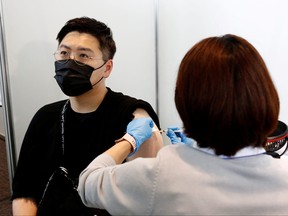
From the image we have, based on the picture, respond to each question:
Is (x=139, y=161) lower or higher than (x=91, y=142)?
higher

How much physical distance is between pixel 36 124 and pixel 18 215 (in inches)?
17.8

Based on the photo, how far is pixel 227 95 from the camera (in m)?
0.67

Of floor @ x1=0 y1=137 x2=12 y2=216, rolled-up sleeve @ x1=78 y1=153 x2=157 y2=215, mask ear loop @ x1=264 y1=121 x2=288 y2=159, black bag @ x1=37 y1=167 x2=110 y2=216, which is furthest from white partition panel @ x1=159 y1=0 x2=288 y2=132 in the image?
floor @ x1=0 y1=137 x2=12 y2=216

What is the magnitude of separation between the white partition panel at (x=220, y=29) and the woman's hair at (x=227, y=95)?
0.83 meters

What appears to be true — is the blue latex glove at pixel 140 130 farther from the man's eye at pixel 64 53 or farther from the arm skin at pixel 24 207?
the arm skin at pixel 24 207

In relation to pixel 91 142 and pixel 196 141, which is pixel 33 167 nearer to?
pixel 91 142

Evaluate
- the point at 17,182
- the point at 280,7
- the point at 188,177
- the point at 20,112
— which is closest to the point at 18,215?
the point at 17,182

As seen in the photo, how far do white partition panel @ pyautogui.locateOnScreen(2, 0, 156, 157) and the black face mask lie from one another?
519 mm

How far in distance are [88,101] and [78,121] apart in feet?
0.37

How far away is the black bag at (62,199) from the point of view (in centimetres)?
118

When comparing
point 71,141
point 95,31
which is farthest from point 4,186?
point 95,31

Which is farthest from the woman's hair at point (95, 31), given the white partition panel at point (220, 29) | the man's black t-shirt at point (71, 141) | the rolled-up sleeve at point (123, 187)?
the rolled-up sleeve at point (123, 187)

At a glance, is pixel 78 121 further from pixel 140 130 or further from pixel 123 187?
pixel 123 187

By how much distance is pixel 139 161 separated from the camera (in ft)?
2.41
